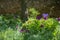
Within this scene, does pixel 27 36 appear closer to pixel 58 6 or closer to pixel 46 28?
pixel 46 28

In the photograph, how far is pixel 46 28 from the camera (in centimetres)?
506

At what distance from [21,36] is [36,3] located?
691 cm

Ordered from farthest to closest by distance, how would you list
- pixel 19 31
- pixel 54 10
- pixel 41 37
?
1. pixel 54 10
2. pixel 19 31
3. pixel 41 37

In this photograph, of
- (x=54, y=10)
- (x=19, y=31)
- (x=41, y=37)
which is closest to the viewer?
(x=41, y=37)

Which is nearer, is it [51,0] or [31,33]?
[31,33]

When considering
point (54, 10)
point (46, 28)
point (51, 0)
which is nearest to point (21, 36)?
point (46, 28)

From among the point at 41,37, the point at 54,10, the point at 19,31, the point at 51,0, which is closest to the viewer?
the point at 41,37

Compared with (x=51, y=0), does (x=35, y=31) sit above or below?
below

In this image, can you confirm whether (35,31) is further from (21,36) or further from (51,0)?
(51,0)

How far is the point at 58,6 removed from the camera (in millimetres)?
11328

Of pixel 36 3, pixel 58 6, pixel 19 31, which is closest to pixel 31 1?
pixel 36 3

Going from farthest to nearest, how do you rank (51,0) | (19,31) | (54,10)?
(51,0) < (54,10) < (19,31)

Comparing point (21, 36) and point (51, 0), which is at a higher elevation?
point (51, 0)

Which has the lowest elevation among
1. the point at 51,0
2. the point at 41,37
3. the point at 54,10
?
the point at 41,37
